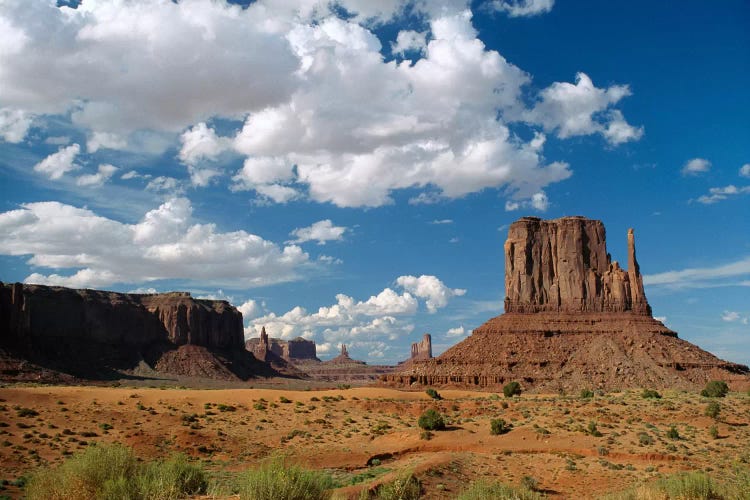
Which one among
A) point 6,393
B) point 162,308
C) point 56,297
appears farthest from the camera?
point 162,308

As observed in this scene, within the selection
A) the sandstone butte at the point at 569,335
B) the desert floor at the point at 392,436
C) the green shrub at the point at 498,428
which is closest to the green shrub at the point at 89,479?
the desert floor at the point at 392,436

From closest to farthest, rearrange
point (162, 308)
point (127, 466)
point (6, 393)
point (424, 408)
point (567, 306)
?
1. point (127, 466)
2. point (6, 393)
3. point (424, 408)
4. point (567, 306)
5. point (162, 308)

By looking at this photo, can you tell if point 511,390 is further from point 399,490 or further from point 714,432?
point 399,490

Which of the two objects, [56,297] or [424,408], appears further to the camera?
[56,297]

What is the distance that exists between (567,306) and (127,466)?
9493 cm

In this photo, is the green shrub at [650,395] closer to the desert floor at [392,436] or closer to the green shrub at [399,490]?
the desert floor at [392,436]

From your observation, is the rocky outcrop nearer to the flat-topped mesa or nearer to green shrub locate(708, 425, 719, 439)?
the flat-topped mesa

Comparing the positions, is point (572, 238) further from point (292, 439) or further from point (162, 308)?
point (162, 308)

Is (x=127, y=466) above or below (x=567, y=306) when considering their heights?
below

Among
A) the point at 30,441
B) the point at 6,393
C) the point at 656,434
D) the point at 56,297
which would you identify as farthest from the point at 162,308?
the point at 656,434

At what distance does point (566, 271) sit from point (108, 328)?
3927 inches

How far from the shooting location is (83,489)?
18156mm

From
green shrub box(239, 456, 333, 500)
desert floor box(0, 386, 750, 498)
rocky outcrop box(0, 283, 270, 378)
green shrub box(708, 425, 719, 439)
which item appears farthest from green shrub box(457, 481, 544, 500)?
rocky outcrop box(0, 283, 270, 378)

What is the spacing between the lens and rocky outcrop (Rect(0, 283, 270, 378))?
112 m
